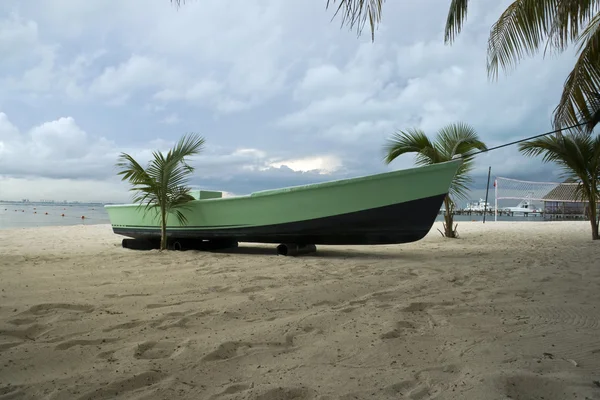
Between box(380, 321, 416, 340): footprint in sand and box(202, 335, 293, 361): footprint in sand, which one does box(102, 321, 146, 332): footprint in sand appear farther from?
box(380, 321, 416, 340): footprint in sand

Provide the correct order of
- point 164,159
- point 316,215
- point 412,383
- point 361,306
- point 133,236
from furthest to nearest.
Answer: point 133,236, point 164,159, point 316,215, point 361,306, point 412,383

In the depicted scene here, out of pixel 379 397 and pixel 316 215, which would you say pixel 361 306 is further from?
pixel 316 215

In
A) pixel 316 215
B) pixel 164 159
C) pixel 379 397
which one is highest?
pixel 164 159

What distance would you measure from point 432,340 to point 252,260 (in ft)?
11.2

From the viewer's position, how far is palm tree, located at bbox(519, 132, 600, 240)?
8.28m

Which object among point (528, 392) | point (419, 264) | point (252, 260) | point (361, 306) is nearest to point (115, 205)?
point (252, 260)

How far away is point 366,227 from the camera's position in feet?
18.3

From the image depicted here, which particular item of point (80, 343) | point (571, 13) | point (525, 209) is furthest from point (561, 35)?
point (525, 209)

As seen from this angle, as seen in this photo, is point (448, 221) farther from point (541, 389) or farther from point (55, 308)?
point (55, 308)

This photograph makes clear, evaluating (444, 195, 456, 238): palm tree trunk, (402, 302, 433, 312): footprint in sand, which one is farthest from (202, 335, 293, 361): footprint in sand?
(444, 195, 456, 238): palm tree trunk

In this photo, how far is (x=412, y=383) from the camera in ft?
5.12

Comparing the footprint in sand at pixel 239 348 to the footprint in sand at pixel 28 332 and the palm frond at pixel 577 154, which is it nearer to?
the footprint in sand at pixel 28 332

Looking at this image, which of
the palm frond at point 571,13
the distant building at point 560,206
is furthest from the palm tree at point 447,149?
the distant building at point 560,206

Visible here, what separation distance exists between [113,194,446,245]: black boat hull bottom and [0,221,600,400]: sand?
1454 mm
